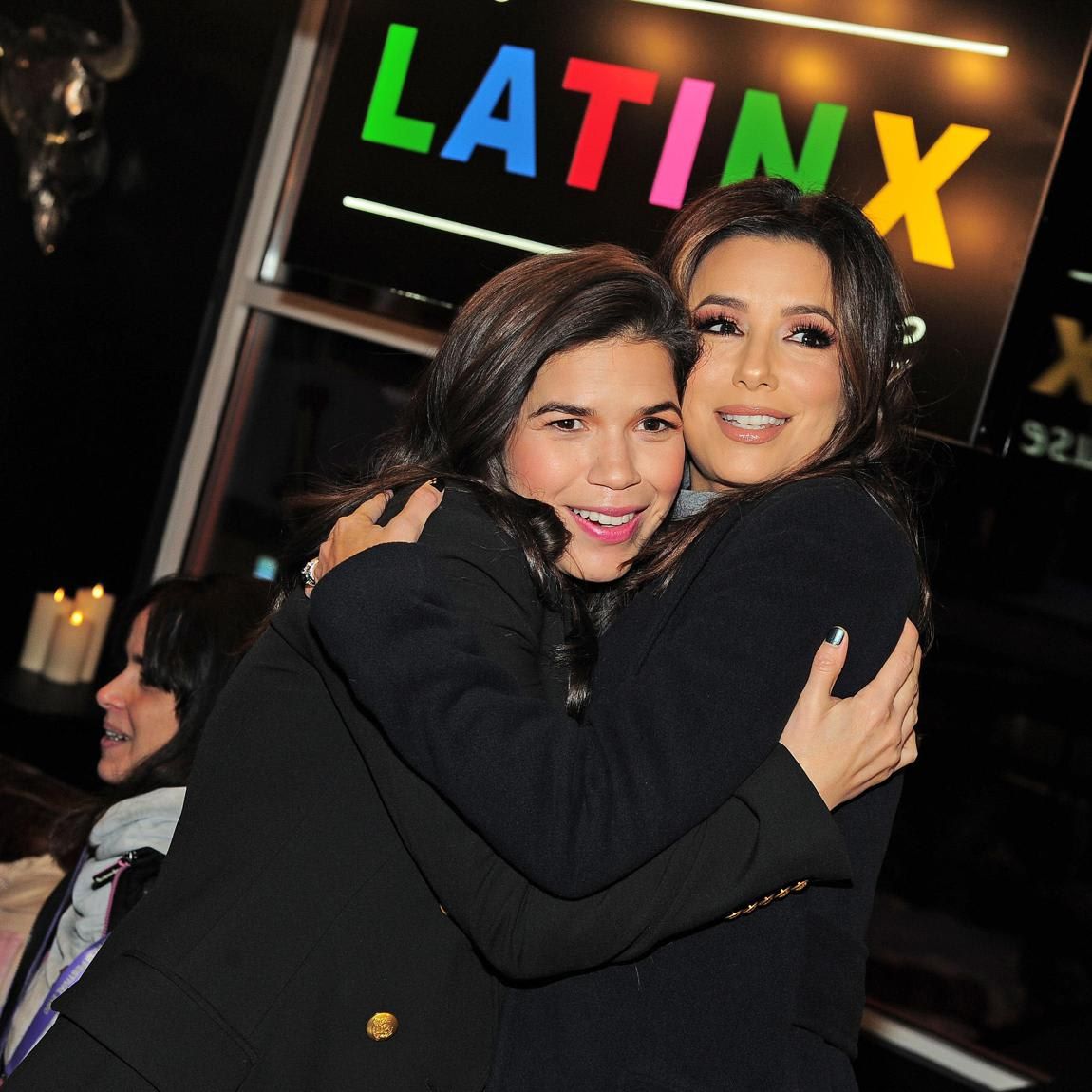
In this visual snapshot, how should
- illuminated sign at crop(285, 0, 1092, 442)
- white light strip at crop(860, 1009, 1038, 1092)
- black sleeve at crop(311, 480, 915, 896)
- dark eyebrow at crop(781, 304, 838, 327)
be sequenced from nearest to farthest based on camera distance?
black sleeve at crop(311, 480, 915, 896)
dark eyebrow at crop(781, 304, 838, 327)
illuminated sign at crop(285, 0, 1092, 442)
white light strip at crop(860, 1009, 1038, 1092)

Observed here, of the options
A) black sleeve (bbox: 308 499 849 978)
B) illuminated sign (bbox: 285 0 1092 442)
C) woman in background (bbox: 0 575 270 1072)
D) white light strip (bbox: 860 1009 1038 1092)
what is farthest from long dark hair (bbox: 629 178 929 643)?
white light strip (bbox: 860 1009 1038 1092)

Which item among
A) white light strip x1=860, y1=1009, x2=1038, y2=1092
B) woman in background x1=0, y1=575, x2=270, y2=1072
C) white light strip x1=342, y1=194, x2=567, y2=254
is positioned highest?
white light strip x1=342, y1=194, x2=567, y2=254

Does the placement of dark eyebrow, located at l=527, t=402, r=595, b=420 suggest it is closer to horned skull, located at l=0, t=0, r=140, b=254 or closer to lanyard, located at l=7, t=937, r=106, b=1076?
lanyard, located at l=7, t=937, r=106, b=1076

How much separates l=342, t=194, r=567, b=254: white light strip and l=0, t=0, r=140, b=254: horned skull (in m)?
0.95

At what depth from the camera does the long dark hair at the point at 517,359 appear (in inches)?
69.2

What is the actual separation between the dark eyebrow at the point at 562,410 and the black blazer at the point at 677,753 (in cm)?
23

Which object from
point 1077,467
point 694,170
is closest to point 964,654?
point 1077,467

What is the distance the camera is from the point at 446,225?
3.44 m

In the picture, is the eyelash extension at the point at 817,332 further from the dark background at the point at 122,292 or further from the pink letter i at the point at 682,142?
the dark background at the point at 122,292

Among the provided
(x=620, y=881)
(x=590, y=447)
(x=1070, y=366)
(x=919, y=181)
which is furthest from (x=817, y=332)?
(x=1070, y=366)

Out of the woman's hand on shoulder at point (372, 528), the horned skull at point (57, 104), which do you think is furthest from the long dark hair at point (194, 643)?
the horned skull at point (57, 104)

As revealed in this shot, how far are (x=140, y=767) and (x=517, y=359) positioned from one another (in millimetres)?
1284

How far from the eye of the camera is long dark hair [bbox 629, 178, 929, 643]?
184cm

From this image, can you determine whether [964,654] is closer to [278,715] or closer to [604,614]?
[604,614]
